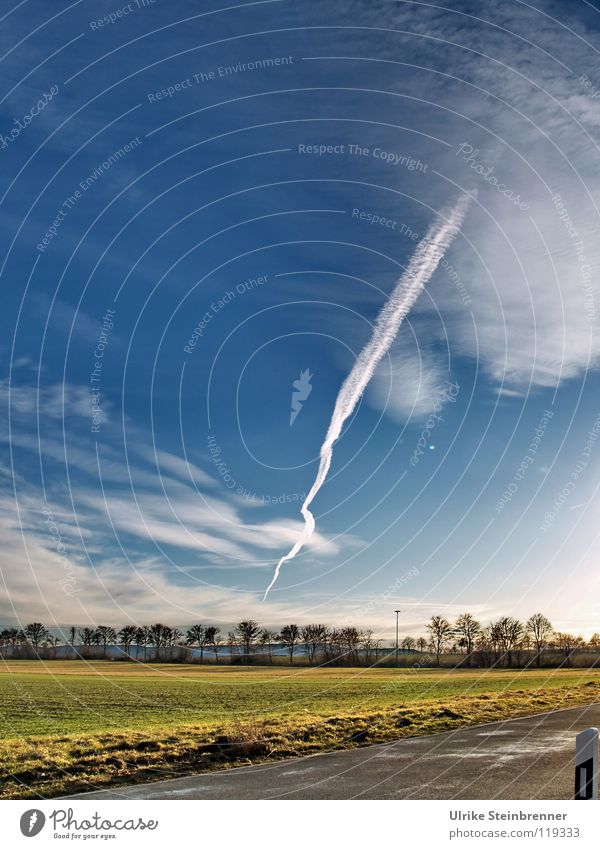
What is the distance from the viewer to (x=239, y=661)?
13150cm

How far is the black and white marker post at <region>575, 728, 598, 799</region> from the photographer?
26.9 feet
